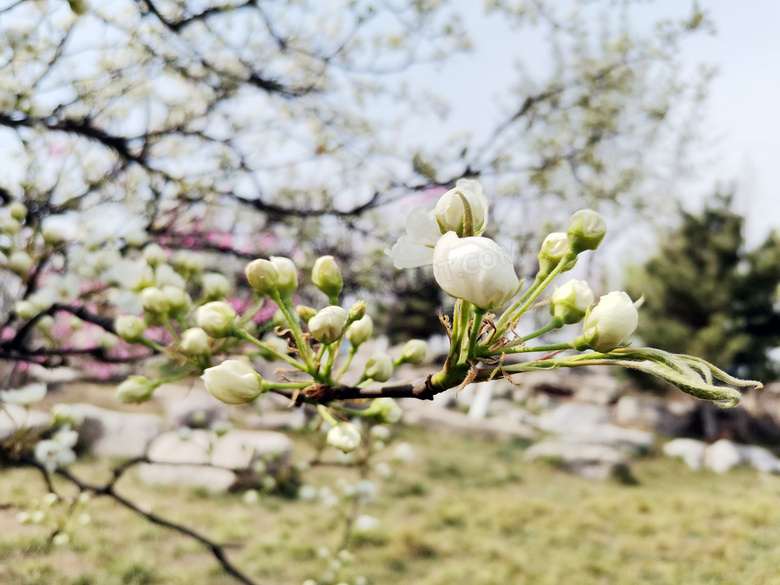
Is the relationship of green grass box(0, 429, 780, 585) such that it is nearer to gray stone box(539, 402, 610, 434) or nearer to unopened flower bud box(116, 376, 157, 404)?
unopened flower bud box(116, 376, 157, 404)

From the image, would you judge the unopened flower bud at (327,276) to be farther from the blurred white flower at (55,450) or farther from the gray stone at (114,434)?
the gray stone at (114,434)

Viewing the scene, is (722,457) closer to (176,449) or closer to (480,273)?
(176,449)

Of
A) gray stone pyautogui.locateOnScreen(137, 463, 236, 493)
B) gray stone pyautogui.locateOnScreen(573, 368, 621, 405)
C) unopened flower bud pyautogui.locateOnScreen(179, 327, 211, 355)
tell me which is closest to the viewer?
unopened flower bud pyautogui.locateOnScreen(179, 327, 211, 355)

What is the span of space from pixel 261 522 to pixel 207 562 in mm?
798

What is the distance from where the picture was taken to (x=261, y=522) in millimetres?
4152

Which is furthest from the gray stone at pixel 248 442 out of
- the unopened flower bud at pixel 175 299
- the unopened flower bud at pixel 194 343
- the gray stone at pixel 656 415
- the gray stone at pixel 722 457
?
the gray stone at pixel 656 415

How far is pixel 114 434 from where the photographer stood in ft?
16.7

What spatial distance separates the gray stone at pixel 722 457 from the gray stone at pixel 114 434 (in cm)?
832

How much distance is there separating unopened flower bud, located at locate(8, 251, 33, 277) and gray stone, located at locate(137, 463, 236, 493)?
11.7 ft

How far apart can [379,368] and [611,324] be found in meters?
0.35

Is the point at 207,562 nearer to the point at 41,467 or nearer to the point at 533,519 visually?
the point at 41,467

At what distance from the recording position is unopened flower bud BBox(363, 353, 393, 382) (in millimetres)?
750

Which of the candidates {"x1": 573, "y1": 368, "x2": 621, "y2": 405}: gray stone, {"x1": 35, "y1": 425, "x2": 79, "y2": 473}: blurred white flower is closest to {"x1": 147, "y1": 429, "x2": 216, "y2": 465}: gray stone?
{"x1": 35, "y1": 425, "x2": 79, "y2": 473}: blurred white flower

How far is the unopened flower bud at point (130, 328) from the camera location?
99 cm
